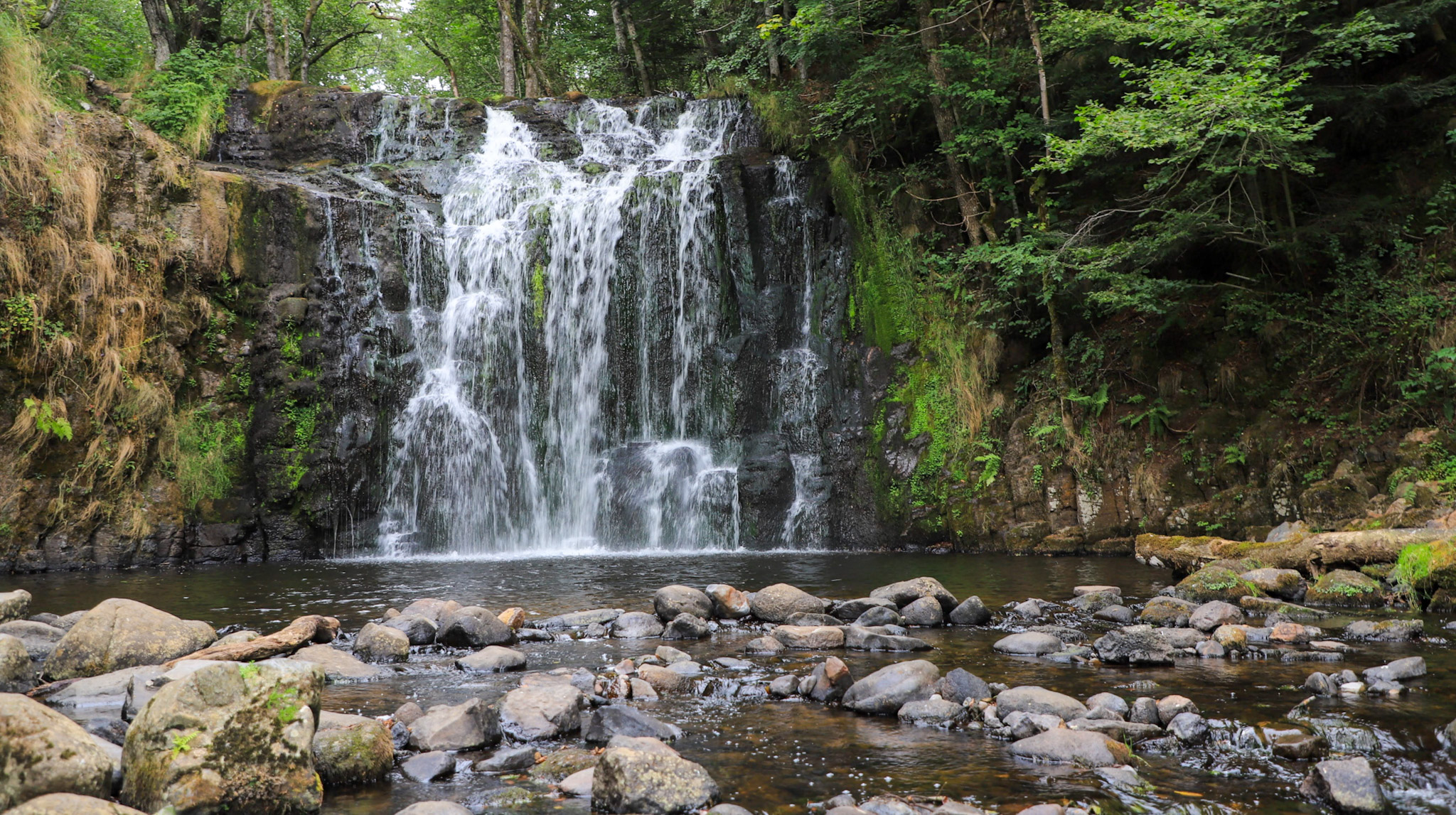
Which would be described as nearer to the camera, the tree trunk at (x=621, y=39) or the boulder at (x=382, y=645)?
the boulder at (x=382, y=645)

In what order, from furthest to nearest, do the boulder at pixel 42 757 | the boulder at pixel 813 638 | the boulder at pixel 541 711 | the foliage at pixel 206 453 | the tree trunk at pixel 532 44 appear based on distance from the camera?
the tree trunk at pixel 532 44 < the foliage at pixel 206 453 < the boulder at pixel 813 638 < the boulder at pixel 541 711 < the boulder at pixel 42 757

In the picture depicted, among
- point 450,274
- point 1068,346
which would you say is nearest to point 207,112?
point 450,274

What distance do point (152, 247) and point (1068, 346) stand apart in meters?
15.2

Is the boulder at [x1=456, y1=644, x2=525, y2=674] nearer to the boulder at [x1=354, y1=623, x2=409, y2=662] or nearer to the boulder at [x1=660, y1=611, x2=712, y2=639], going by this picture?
the boulder at [x1=354, y1=623, x2=409, y2=662]

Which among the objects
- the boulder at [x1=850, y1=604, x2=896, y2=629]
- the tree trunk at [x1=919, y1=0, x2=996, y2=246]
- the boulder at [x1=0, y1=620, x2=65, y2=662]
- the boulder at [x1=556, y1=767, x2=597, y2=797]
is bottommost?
the boulder at [x1=556, y1=767, x2=597, y2=797]

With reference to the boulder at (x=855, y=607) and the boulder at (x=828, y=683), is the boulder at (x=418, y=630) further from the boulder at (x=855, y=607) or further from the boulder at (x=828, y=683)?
the boulder at (x=855, y=607)

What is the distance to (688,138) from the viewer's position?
19656 mm

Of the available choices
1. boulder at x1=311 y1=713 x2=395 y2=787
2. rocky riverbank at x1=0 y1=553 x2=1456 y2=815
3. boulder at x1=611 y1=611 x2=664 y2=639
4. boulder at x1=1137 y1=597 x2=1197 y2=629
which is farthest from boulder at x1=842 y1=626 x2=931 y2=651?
boulder at x1=311 y1=713 x2=395 y2=787

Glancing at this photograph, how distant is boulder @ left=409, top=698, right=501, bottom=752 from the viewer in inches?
169

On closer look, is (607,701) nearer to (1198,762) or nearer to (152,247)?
(1198,762)

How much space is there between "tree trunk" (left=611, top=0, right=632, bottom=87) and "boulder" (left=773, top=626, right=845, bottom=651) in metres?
20.5

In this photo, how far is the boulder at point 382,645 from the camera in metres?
6.28

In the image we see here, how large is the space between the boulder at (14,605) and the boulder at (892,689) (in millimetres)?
6979

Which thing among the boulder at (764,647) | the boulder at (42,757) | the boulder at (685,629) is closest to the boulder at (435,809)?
the boulder at (42,757)
